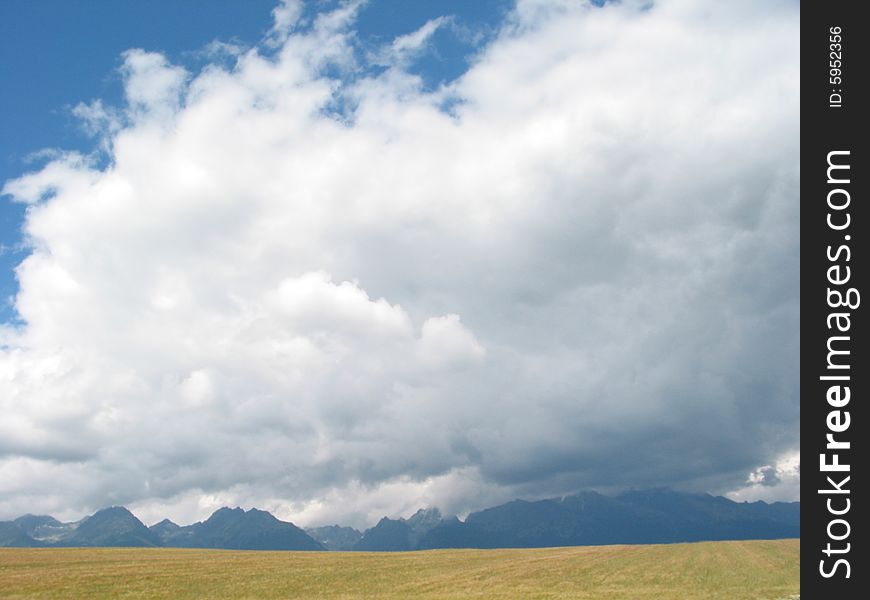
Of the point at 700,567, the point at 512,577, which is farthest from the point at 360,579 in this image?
the point at 700,567
